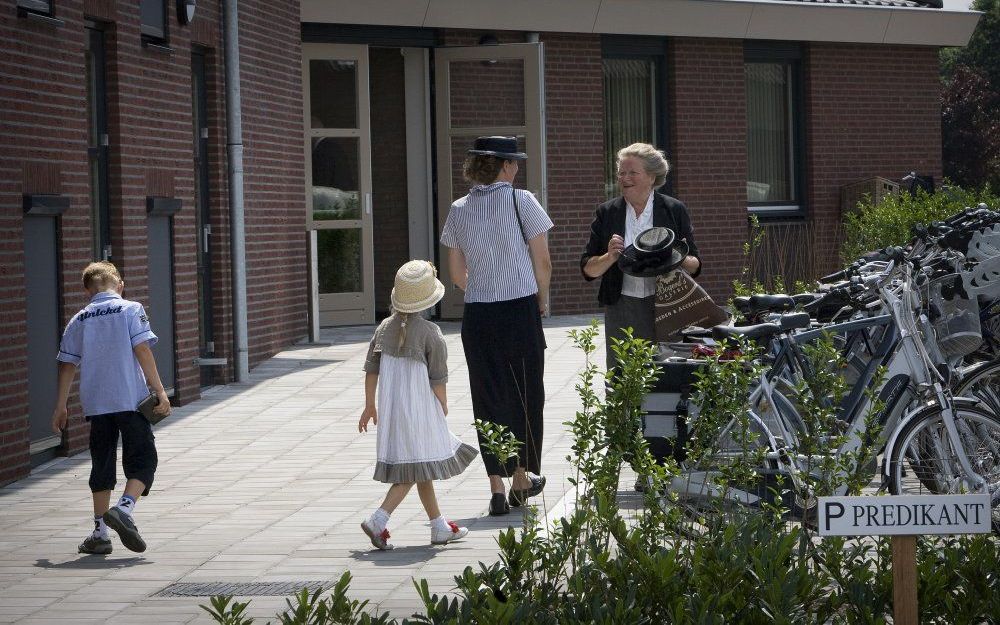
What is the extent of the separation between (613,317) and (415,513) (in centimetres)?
149

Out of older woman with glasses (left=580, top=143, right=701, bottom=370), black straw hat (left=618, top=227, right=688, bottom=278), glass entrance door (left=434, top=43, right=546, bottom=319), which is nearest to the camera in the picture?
black straw hat (left=618, top=227, right=688, bottom=278)

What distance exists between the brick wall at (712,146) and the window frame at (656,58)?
0.11m

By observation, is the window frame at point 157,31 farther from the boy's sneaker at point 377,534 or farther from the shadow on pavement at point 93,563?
the boy's sneaker at point 377,534

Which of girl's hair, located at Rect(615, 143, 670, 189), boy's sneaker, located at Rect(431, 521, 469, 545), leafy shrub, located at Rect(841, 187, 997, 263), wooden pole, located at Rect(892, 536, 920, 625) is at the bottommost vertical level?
boy's sneaker, located at Rect(431, 521, 469, 545)

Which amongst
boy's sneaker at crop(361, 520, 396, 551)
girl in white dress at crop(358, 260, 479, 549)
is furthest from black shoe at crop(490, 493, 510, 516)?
boy's sneaker at crop(361, 520, 396, 551)

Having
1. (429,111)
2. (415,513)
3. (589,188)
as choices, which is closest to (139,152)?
(415,513)

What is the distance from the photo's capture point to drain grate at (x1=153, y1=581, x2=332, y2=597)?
21.6ft

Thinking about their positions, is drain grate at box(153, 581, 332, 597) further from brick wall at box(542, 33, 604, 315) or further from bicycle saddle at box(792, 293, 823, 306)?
brick wall at box(542, 33, 604, 315)

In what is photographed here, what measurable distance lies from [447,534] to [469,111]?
11797mm

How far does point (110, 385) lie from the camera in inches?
306

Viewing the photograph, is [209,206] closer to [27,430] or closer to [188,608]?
[27,430]

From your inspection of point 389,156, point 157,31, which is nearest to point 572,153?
point 389,156

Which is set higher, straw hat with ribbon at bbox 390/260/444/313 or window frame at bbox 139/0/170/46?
window frame at bbox 139/0/170/46

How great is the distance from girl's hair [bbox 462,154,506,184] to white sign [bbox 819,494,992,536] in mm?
4402
